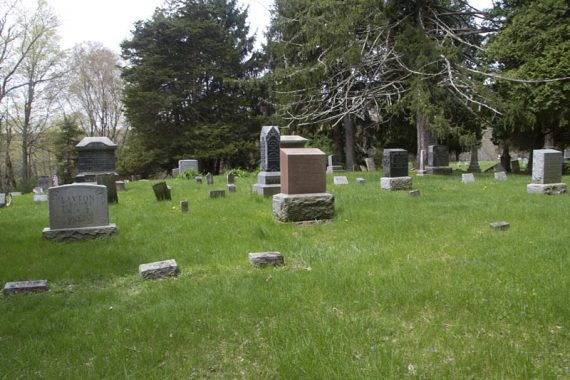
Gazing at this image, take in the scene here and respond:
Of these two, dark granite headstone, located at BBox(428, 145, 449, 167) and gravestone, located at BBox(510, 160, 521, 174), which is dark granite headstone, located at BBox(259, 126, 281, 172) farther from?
gravestone, located at BBox(510, 160, 521, 174)

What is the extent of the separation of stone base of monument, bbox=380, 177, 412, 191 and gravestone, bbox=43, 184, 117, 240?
8.27m

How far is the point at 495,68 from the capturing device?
1950 centimetres

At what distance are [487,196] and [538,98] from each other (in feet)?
26.7

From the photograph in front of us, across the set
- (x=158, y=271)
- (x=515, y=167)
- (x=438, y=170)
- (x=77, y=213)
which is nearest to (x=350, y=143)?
(x=438, y=170)

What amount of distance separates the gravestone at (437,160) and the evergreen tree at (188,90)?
16719 millimetres

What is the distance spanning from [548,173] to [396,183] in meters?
4.02

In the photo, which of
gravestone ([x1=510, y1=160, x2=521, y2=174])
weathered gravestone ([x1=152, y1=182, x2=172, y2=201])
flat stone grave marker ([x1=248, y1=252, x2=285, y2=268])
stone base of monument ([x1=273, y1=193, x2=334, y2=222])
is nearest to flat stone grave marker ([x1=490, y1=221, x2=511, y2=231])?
stone base of monument ([x1=273, y1=193, x2=334, y2=222])

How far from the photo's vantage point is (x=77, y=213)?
25.8 ft

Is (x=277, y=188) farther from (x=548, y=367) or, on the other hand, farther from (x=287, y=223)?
(x=548, y=367)

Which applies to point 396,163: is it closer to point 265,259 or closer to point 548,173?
point 548,173

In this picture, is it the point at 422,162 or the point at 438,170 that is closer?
the point at 438,170

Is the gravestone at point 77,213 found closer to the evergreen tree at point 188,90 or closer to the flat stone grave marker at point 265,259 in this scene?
the flat stone grave marker at point 265,259

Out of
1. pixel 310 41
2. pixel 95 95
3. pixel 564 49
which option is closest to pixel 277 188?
pixel 310 41

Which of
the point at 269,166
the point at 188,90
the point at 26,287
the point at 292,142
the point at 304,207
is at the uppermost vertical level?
the point at 188,90
